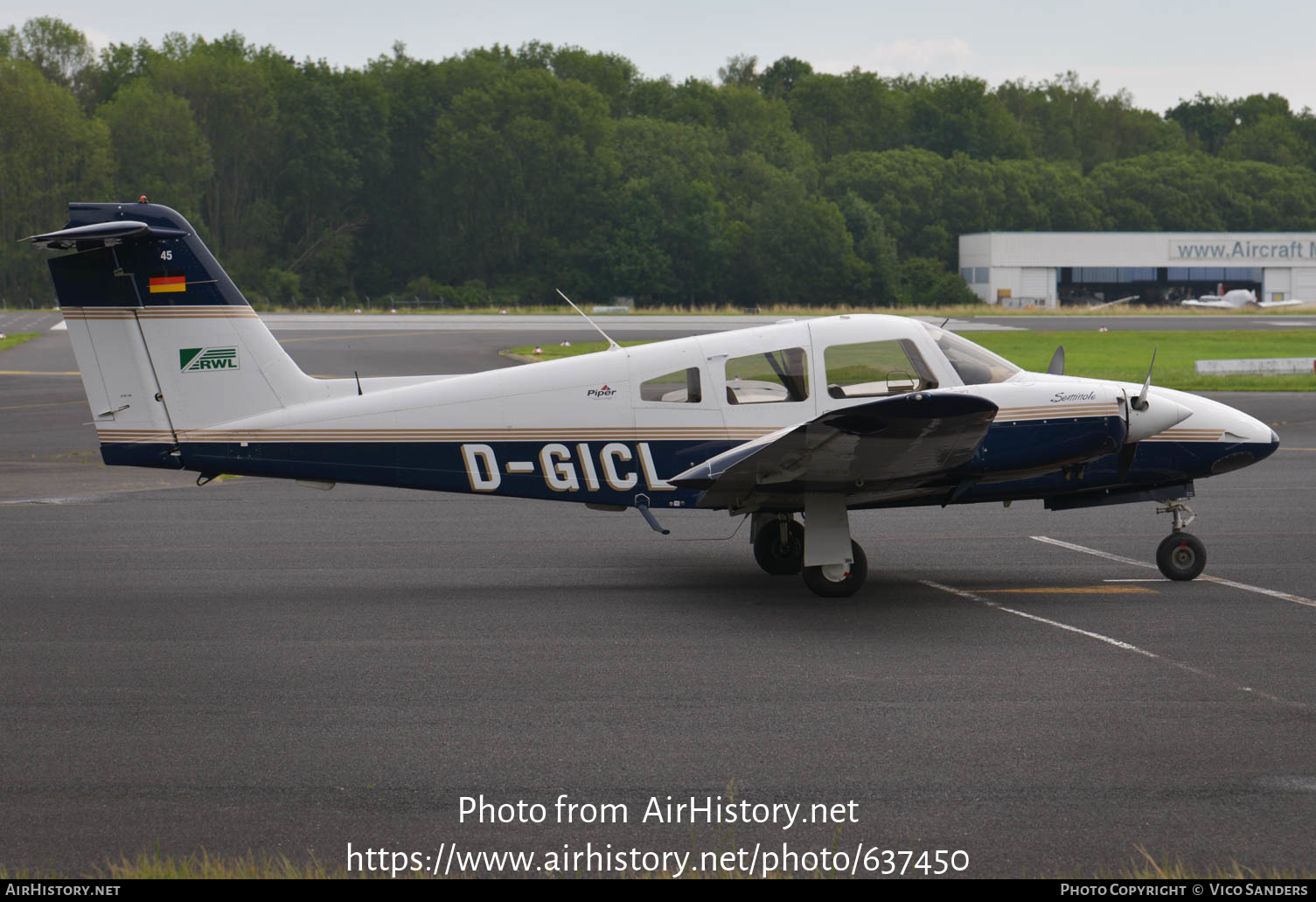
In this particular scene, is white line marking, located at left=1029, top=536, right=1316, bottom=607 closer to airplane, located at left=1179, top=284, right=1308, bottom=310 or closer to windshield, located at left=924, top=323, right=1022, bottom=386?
windshield, located at left=924, top=323, right=1022, bottom=386

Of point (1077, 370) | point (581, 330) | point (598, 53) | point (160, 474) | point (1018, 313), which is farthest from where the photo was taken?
point (598, 53)

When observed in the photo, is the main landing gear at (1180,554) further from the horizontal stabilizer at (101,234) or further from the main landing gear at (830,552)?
the horizontal stabilizer at (101,234)

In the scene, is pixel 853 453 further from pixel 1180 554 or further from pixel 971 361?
pixel 1180 554

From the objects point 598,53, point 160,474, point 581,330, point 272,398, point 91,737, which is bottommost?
point 581,330

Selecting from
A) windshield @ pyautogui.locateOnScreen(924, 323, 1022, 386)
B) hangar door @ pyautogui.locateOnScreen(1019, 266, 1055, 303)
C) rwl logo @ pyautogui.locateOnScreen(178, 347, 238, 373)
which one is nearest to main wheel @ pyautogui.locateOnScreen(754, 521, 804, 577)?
windshield @ pyautogui.locateOnScreen(924, 323, 1022, 386)

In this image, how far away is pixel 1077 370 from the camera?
3369 centimetres

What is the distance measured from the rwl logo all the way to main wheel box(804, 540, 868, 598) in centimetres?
520

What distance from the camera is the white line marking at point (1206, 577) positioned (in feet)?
34.0

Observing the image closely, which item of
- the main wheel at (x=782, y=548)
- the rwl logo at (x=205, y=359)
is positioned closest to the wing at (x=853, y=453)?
the main wheel at (x=782, y=548)

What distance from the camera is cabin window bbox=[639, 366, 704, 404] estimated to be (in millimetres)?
10836

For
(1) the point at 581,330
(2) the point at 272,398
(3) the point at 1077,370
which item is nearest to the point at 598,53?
(1) the point at 581,330

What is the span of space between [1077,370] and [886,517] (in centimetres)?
2067

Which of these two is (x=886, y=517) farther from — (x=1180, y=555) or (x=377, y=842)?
(x=377, y=842)

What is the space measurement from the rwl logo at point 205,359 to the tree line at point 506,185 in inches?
3495
